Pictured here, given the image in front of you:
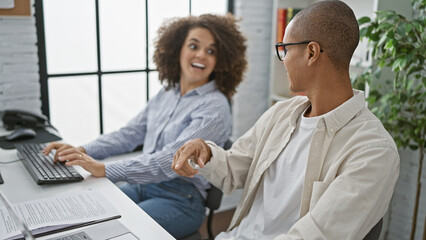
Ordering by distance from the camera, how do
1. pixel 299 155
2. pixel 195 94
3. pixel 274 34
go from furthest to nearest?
pixel 274 34 → pixel 195 94 → pixel 299 155

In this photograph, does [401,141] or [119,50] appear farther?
[119,50]

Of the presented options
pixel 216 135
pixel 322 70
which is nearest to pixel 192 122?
pixel 216 135

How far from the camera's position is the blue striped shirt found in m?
1.79

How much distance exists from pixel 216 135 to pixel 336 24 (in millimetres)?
820

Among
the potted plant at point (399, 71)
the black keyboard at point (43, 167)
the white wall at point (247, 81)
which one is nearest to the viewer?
the black keyboard at point (43, 167)

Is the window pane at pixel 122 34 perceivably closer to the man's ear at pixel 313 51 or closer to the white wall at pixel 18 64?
the white wall at pixel 18 64

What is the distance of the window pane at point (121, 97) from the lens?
2805 millimetres

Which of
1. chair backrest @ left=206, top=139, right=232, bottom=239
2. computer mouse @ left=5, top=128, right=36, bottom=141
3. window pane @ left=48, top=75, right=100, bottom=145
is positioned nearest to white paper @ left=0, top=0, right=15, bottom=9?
window pane @ left=48, top=75, right=100, bottom=145


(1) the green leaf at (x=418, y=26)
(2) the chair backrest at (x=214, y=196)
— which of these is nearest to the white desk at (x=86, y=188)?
(2) the chair backrest at (x=214, y=196)

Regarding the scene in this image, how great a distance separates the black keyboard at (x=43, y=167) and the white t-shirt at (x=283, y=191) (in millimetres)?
636

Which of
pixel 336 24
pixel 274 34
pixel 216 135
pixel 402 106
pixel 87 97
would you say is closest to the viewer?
pixel 336 24

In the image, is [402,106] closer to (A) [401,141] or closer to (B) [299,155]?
(A) [401,141]

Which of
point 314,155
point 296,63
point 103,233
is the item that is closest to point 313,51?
point 296,63

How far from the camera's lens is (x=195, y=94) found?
2.11 m
